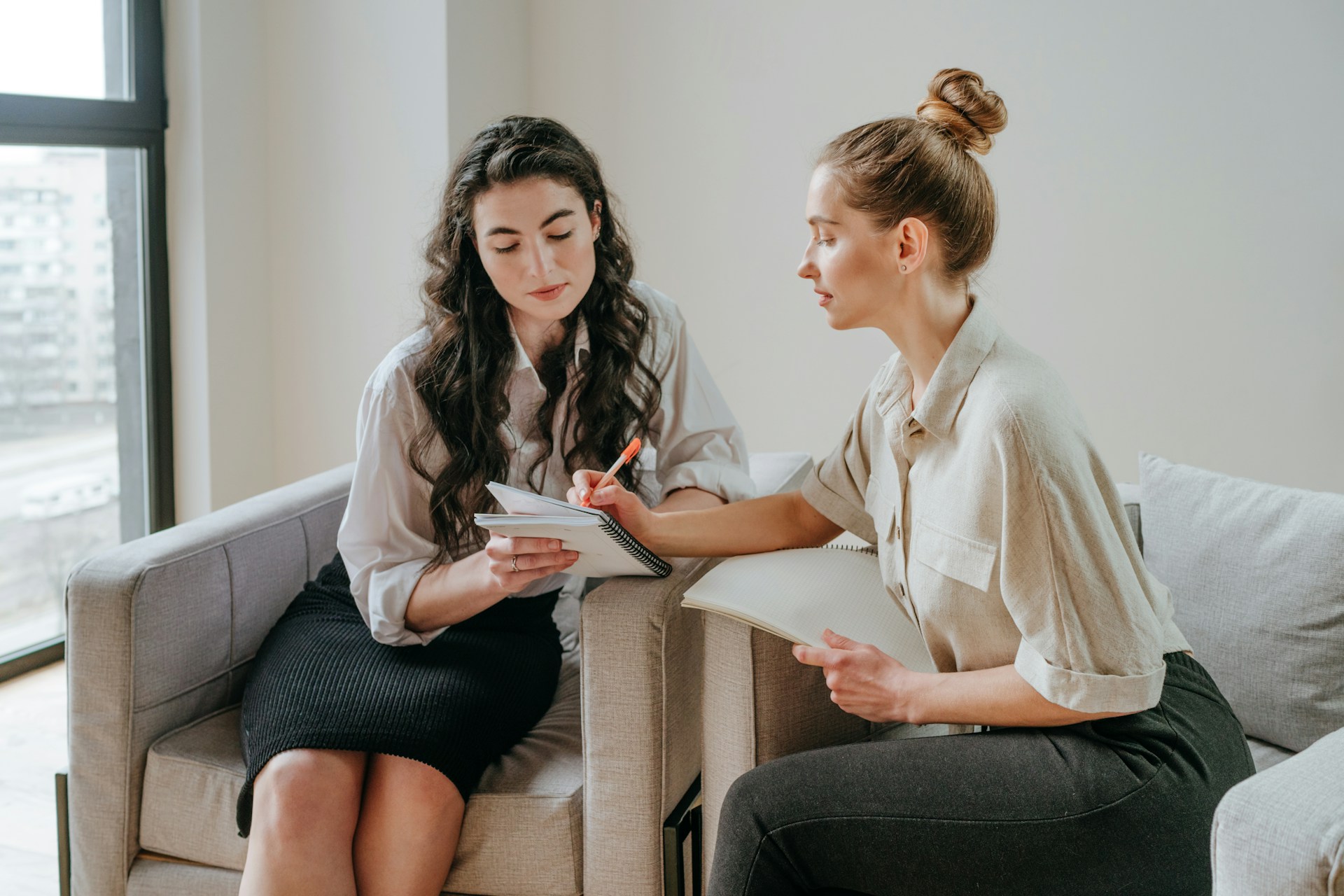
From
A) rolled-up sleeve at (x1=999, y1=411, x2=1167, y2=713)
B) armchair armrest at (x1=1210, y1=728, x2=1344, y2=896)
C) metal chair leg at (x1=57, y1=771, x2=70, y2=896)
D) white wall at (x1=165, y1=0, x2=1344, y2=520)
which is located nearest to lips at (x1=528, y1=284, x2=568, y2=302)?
rolled-up sleeve at (x1=999, y1=411, x2=1167, y2=713)

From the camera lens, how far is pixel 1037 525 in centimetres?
121

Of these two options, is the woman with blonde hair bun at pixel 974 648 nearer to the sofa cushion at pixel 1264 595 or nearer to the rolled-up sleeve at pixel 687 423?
the sofa cushion at pixel 1264 595

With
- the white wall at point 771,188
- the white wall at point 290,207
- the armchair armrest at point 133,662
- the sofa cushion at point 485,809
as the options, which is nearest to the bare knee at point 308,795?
the sofa cushion at point 485,809

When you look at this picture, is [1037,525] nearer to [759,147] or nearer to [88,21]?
[759,147]

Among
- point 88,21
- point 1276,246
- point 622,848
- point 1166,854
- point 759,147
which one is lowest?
point 622,848

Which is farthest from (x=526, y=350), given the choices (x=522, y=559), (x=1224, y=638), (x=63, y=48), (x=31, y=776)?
(x=63, y=48)

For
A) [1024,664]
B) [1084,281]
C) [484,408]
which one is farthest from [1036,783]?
[1084,281]

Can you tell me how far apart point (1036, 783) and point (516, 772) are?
0.69 meters

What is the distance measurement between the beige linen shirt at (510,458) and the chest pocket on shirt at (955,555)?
463mm

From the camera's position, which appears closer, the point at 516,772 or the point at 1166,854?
the point at 1166,854

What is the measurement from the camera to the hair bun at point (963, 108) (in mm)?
1381

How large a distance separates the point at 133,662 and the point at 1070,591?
4.05 ft

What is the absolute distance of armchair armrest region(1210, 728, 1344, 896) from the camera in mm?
944

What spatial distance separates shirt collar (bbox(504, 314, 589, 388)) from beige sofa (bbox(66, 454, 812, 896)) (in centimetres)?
37
